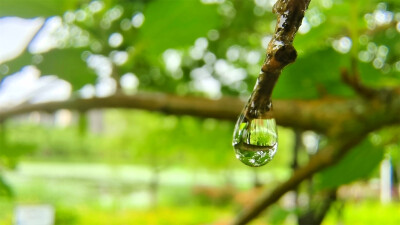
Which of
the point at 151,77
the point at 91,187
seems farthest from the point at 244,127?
the point at 91,187

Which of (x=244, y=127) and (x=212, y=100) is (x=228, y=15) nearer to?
(x=212, y=100)

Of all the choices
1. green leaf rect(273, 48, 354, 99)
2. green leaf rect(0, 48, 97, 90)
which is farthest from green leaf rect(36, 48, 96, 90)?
green leaf rect(273, 48, 354, 99)

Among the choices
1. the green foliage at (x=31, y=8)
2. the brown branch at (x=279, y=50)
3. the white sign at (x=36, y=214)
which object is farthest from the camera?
the white sign at (x=36, y=214)

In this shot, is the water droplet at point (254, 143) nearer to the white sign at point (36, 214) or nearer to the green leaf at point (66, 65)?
the green leaf at point (66, 65)

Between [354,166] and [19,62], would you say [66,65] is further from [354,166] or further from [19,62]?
[354,166]

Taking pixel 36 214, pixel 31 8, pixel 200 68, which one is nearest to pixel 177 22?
pixel 31 8

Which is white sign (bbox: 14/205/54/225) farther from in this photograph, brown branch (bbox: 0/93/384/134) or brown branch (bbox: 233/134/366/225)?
brown branch (bbox: 233/134/366/225)

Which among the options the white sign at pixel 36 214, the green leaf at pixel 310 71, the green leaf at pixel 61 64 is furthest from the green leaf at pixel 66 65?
the white sign at pixel 36 214

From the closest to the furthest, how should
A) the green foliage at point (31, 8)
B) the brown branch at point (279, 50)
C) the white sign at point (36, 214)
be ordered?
the brown branch at point (279, 50) < the green foliage at point (31, 8) < the white sign at point (36, 214)
